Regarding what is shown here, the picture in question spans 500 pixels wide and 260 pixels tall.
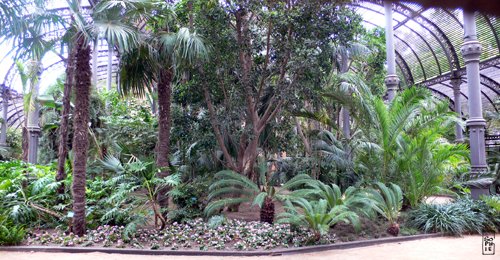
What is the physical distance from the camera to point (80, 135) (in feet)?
29.5

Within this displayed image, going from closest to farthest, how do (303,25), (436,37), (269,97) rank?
(303,25), (269,97), (436,37)

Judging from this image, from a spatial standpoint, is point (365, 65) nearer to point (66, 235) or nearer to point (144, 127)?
point (144, 127)

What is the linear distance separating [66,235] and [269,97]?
669 cm

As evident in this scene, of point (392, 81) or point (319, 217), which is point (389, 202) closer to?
point (319, 217)

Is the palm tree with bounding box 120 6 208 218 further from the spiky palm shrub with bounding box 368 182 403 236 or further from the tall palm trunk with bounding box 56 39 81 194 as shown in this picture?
the spiky palm shrub with bounding box 368 182 403 236

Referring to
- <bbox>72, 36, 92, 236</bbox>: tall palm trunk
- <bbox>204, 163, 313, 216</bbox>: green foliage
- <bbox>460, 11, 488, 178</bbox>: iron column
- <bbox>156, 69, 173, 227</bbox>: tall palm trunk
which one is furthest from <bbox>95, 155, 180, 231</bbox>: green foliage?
<bbox>460, 11, 488, 178</bbox>: iron column

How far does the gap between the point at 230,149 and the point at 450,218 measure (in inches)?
247

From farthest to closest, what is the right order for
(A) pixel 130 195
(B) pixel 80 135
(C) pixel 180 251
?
(A) pixel 130 195
(B) pixel 80 135
(C) pixel 180 251

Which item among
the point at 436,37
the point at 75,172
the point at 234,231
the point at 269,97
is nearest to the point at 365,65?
the point at 436,37

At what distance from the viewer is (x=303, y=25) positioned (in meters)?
10.5

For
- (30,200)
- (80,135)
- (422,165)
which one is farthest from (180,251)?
(422,165)

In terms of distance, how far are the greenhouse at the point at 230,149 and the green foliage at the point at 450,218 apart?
0.04m

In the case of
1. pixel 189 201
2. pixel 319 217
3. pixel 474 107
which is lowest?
pixel 319 217

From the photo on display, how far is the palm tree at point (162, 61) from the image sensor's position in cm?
967
